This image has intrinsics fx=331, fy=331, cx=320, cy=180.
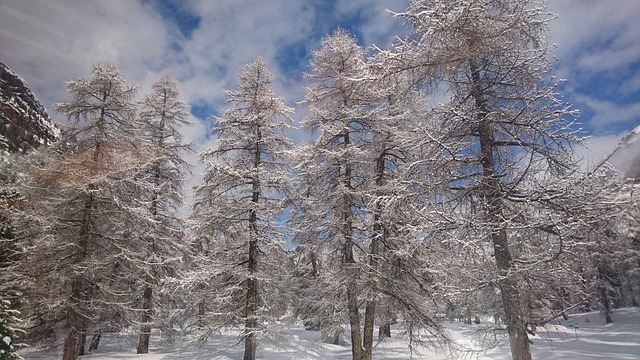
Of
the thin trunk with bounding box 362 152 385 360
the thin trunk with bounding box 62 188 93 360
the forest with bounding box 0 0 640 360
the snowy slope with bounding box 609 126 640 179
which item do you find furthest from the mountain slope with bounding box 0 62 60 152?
the snowy slope with bounding box 609 126 640 179

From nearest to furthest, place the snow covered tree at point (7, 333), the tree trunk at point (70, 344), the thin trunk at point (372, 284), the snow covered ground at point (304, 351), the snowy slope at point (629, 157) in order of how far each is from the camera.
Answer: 1. the snowy slope at point (629, 157)
2. the snow covered tree at point (7, 333)
3. the thin trunk at point (372, 284)
4. the tree trunk at point (70, 344)
5. the snow covered ground at point (304, 351)

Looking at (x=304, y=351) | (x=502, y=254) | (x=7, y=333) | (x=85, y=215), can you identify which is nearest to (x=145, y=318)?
(x=85, y=215)

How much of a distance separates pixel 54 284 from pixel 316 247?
329 inches

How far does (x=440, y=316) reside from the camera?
11.3m

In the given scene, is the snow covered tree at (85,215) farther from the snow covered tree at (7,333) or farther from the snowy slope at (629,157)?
the snowy slope at (629,157)

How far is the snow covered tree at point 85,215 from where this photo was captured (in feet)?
34.3

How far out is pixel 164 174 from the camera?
18.2m

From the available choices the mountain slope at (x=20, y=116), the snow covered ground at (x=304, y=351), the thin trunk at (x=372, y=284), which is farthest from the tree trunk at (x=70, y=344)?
the thin trunk at (x=372, y=284)

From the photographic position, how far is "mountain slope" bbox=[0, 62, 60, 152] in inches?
308

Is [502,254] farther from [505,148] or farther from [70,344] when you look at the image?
[70,344]

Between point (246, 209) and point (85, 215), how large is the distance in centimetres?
548

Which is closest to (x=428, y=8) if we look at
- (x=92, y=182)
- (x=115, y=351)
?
(x=92, y=182)

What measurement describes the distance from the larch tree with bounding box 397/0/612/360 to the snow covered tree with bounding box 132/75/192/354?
13.9 m

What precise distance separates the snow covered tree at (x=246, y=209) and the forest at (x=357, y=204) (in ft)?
0.28
